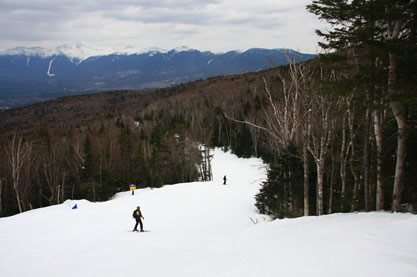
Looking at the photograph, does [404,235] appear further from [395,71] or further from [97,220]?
[97,220]

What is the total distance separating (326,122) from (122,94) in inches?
6651

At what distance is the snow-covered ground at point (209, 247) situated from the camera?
5.09 meters

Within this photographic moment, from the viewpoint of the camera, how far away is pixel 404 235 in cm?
585

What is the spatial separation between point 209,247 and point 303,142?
5.70 meters

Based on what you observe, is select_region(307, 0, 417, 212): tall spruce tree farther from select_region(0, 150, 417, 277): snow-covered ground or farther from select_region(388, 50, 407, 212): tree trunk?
select_region(0, 150, 417, 277): snow-covered ground

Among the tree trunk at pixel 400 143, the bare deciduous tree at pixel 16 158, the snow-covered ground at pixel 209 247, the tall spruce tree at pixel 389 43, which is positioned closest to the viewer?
the snow-covered ground at pixel 209 247

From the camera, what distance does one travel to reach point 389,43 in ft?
21.3

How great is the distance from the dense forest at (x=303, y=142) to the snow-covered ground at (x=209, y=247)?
7.47 ft

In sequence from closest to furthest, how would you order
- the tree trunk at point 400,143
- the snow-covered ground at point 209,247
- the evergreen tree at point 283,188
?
1. the snow-covered ground at point 209,247
2. the tree trunk at point 400,143
3. the evergreen tree at point 283,188

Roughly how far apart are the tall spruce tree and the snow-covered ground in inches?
96.6

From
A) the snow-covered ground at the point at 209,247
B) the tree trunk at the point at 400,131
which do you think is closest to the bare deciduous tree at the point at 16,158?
the snow-covered ground at the point at 209,247

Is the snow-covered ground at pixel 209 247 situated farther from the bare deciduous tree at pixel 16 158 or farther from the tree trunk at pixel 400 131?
the bare deciduous tree at pixel 16 158

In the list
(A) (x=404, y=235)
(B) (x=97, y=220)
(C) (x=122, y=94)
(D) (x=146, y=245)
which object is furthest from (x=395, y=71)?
(C) (x=122, y=94)

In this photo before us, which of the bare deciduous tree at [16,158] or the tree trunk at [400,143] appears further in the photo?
the bare deciduous tree at [16,158]
